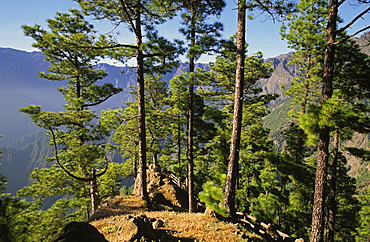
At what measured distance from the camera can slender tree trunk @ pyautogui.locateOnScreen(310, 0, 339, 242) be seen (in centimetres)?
607

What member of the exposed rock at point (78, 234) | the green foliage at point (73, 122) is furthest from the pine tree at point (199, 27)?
the exposed rock at point (78, 234)

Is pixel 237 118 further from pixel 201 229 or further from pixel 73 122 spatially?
pixel 73 122

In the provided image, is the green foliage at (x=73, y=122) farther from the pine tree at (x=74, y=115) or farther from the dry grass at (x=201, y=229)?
the dry grass at (x=201, y=229)

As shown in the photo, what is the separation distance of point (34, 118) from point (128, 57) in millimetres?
5672

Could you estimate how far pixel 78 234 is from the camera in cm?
422

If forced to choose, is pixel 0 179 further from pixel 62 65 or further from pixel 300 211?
pixel 300 211

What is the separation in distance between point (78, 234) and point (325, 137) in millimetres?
7285

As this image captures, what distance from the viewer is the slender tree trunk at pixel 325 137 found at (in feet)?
19.9

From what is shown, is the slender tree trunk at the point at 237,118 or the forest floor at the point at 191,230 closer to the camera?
the forest floor at the point at 191,230

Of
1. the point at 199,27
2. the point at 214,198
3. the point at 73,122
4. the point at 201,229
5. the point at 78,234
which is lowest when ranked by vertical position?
the point at 201,229

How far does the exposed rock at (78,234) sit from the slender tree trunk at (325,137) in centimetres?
663

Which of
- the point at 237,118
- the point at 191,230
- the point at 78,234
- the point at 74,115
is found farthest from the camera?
the point at 74,115

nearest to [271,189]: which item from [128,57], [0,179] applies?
[128,57]

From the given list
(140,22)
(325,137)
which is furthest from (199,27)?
(325,137)
